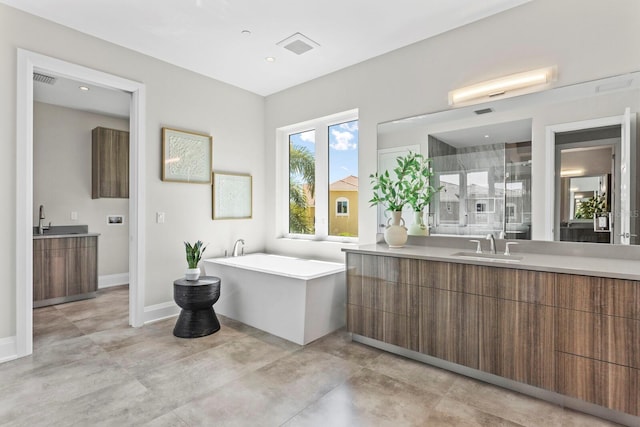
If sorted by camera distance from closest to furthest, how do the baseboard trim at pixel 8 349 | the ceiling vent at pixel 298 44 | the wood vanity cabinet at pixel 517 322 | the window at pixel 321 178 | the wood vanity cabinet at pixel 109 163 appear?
the wood vanity cabinet at pixel 517 322
the baseboard trim at pixel 8 349
the ceiling vent at pixel 298 44
the window at pixel 321 178
the wood vanity cabinet at pixel 109 163

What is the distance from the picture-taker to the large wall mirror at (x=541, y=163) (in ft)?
7.23

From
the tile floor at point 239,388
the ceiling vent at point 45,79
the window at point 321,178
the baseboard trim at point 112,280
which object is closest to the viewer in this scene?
the tile floor at point 239,388

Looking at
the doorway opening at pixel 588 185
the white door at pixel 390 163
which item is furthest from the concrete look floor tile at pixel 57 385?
the doorway opening at pixel 588 185

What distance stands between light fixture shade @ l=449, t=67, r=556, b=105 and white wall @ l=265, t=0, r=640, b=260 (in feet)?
0.20

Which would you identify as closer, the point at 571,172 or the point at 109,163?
the point at 571,172

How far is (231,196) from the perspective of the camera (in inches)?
165

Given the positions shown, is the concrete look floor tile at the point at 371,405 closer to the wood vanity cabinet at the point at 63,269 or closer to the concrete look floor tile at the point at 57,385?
the concrete look floor tile at the point at 57,385

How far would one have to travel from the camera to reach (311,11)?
2.66 meters

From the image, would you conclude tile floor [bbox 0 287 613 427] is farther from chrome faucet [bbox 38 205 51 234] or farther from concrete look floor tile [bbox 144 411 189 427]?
chrome faucet [bbox 38 205 51 234]

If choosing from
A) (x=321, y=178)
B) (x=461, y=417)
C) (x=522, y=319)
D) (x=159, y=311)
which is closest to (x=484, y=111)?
(x=522, y=319)

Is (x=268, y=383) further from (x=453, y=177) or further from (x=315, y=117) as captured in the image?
(x=315, y=117)

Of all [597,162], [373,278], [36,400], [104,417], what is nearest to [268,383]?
[104,417]

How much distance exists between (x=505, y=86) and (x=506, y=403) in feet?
7.33

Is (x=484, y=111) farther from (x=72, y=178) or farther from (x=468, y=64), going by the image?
(x=72, y=178)
